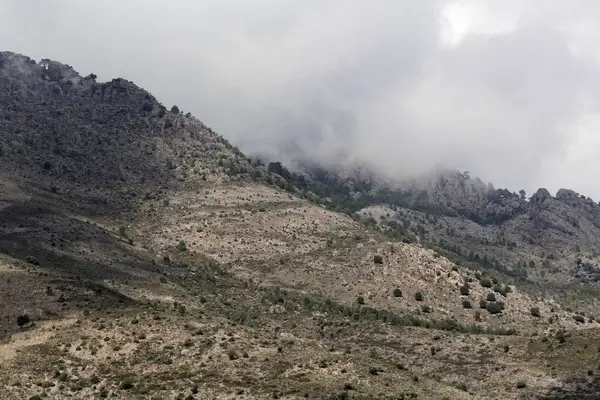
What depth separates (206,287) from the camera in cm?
8994

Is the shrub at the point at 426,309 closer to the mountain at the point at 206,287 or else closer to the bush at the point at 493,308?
the mountain at the point at 206,287

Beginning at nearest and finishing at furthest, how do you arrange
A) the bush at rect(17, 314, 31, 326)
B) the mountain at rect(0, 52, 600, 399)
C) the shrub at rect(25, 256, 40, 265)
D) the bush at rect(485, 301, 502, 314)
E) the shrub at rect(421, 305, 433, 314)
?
the mountain at rect(0, 52, 600, 399) → the bush at rect(17, 314, 31, 326) → the shrub at rect(25, 256, 40, 265) → the shrub at rect(421, 305, 433, 314) → the bush at rect(485, 301, 502, 314)

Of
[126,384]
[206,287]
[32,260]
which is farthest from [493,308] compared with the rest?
[32,260]

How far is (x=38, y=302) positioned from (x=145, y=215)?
61.7 metres

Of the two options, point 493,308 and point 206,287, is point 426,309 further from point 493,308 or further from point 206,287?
point 206,287

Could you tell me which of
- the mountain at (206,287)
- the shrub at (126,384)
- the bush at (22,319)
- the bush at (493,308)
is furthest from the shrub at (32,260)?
the bush at (493,308)

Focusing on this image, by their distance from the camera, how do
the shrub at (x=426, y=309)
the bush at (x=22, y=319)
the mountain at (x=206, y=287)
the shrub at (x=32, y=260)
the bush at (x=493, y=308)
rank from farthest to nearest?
the bush at (x=493, y=308), the shrub at (x=426, y=309), the shrub at (x=32, y=260), the bush at (x=22, y=319), the mountain at (x=206, y=287)

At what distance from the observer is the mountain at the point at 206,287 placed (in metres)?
48.7

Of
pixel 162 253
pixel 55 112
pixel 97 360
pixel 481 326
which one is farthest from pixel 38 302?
pixel 55 112

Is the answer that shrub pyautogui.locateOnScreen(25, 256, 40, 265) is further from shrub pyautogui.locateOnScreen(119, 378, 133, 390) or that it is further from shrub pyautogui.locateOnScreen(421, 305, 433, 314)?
shrub pyautogui.locateOnScreen(421, 305, 433, 314)

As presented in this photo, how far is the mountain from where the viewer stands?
160 feet

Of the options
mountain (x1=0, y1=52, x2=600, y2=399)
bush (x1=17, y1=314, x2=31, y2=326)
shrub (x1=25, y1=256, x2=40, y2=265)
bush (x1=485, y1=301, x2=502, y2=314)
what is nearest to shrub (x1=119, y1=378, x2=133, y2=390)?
mountain (x1=0, y1=52, x2=600, y2=399)

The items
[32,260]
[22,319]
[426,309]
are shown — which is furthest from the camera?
[426,309]

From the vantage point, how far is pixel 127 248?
97.4m
